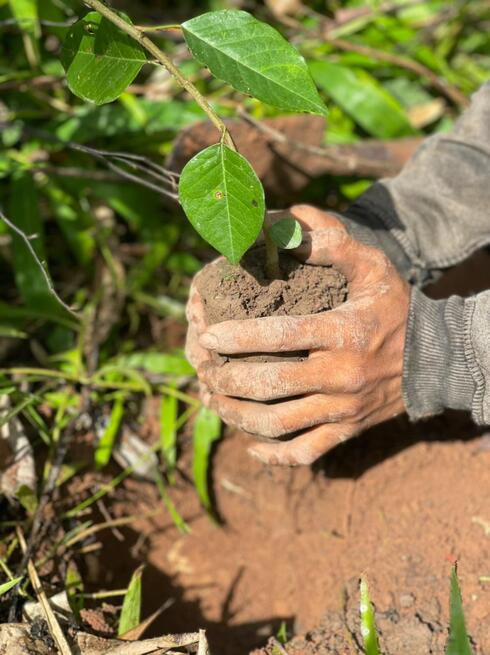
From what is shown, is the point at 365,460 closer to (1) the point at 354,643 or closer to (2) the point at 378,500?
(2) the point at 378,500

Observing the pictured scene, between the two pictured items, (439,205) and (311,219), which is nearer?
(311,219)

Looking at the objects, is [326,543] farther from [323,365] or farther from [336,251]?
[336,251]

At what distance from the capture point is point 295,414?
4.58 feet

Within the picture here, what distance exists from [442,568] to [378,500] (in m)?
0.27

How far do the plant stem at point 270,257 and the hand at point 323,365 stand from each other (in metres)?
0.08

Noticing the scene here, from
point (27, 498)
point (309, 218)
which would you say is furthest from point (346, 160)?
point (27, 498)

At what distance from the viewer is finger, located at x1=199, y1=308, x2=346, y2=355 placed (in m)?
1.33

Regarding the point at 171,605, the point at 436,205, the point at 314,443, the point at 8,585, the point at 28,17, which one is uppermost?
the point at 28,17

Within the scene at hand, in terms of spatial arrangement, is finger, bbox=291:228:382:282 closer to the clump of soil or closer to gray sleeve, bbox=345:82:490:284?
the clump of soil

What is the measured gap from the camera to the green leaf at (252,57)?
111cm

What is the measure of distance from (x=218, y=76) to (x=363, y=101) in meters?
1.54

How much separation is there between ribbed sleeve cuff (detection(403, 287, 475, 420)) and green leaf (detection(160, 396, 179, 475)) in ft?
2.48

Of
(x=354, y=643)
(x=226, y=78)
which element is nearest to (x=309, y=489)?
(x=354, y=643)

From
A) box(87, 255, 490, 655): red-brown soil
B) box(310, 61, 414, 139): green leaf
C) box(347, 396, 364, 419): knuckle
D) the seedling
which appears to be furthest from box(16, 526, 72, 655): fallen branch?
box(310, 61, 414, 139): green leaf
